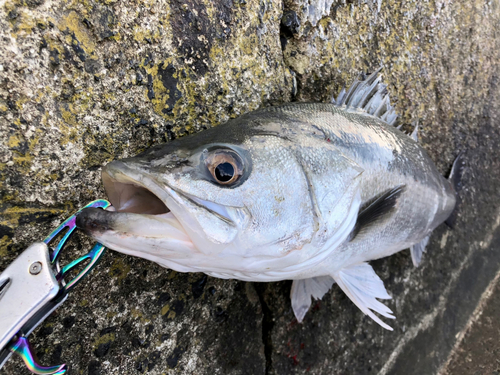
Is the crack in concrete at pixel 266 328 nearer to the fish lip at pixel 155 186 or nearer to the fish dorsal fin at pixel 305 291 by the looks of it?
the fish dorsal fin at pixel 305 291

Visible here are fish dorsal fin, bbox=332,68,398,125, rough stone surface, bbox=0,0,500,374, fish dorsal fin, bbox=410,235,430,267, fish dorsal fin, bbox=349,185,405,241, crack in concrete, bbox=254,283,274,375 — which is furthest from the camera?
fish dorsal fin, bbox=410,235,430,267

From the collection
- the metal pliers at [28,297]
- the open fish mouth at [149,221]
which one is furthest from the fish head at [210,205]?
the metal pliers at [28,297]

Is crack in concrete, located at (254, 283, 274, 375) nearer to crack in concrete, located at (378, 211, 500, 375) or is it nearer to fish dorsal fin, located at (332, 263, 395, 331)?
fish dorsal fin, located at (332, 263, 395, 331)

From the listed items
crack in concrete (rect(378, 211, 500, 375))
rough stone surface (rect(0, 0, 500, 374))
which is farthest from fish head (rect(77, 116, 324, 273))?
crack in concrete (rect(378, 211, 500, 375))

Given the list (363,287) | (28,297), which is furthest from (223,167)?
(363,287)

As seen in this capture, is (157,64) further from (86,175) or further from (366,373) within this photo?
(366,373)

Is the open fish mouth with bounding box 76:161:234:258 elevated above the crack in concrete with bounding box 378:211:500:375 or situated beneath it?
elevated above
